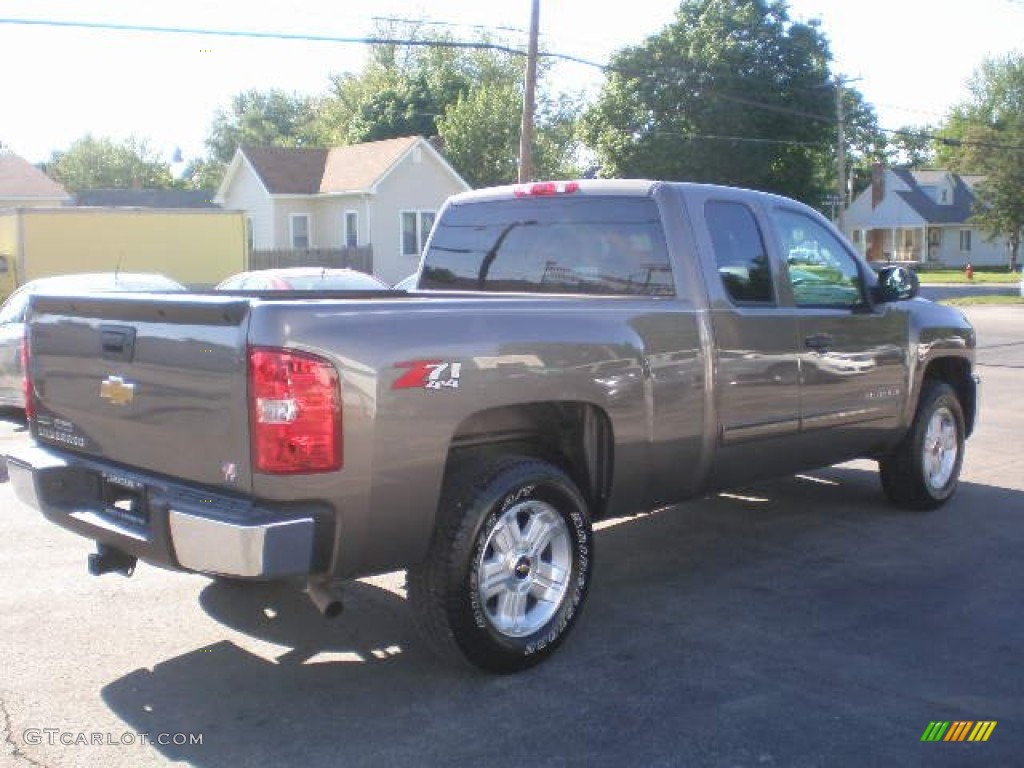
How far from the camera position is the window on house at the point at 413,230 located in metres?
37.6

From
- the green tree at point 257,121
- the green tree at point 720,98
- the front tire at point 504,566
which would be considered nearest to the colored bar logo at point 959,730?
the front tire at point 504,566

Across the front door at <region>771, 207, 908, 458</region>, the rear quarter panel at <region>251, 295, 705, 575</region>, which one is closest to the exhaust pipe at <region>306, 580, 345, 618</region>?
the rear quarter panel at <region>251, 295, 705, 575</region>

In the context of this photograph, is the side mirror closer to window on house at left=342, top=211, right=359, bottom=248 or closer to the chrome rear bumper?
the chrome rear bumper

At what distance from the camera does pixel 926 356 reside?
7234 mm

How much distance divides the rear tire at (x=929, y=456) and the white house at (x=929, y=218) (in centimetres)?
6496

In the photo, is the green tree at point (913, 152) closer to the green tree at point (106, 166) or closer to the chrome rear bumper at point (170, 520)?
the green tree at point (106, 166)

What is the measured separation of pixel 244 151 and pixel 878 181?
4730 cm

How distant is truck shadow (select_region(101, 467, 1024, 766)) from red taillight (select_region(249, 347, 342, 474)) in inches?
39.3

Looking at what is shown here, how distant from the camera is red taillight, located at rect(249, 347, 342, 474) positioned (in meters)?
3.84

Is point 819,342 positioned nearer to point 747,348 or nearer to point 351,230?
point 747,348

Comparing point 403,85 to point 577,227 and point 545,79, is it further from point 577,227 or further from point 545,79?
point 577,227

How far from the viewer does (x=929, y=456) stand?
746cm

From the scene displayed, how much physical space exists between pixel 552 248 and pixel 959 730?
10.1ft

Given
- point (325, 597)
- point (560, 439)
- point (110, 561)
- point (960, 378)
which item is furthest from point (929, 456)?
point (110, 561)
